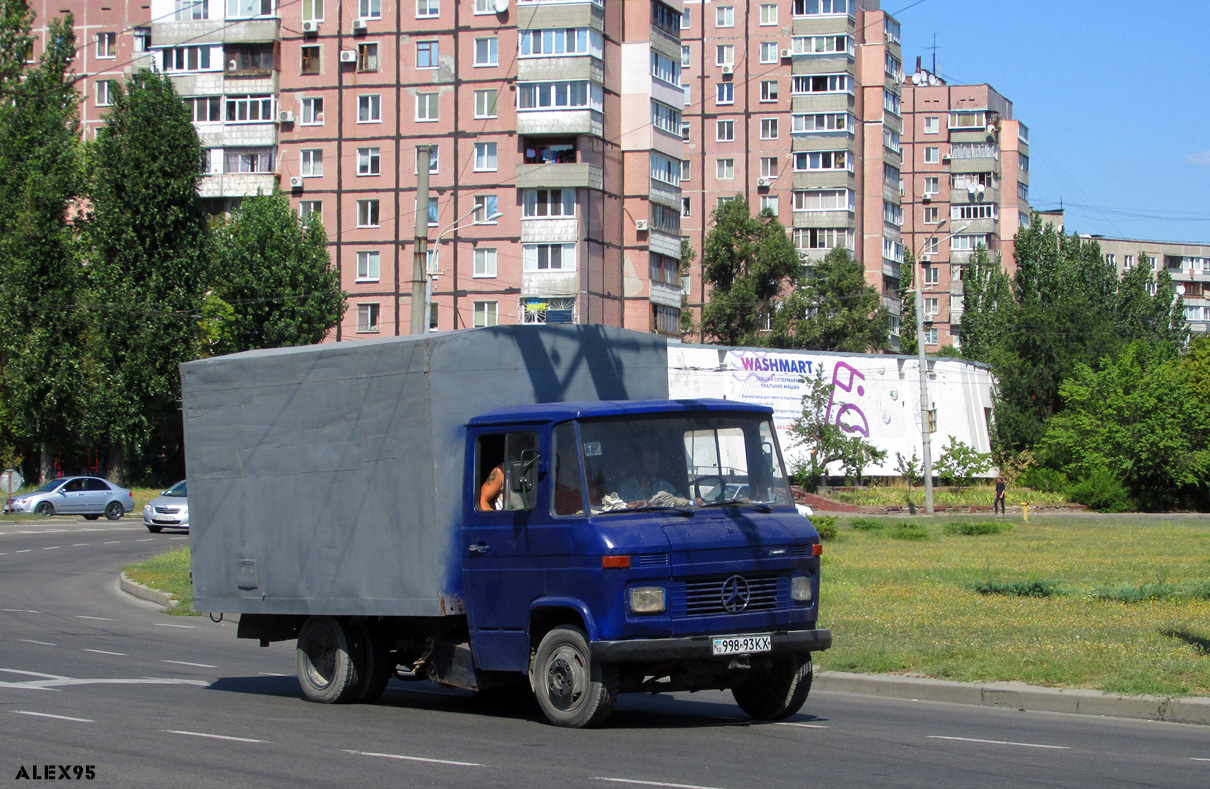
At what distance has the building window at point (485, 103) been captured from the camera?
67.6 m

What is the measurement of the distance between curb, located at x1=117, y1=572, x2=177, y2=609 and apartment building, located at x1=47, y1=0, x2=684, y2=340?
133 feet

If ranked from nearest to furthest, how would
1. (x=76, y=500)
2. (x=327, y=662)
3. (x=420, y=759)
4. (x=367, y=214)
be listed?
(x=420, y=759), (x=327, y=662), (x=76, y=500), (x=367, y=214)

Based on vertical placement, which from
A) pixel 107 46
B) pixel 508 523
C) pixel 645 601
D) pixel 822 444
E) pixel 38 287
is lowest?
pixel 645 601

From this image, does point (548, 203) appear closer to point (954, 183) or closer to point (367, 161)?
point (367, 161)

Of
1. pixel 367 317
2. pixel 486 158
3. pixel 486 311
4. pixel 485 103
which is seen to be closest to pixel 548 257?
pixel 486 311

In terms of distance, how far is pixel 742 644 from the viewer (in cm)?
978

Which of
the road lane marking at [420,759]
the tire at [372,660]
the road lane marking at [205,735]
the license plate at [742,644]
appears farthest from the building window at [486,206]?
the road lane marking at [420,759]

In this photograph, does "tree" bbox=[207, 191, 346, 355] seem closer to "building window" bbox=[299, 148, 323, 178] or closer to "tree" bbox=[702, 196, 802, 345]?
"building window" bbox=[299, 148, 323, 178]

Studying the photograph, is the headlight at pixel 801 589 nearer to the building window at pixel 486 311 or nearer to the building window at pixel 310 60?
the building window at pixel 486 311

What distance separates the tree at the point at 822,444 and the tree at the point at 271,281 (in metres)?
23.0

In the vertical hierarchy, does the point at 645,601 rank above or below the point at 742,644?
above

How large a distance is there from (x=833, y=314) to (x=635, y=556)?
76673 mm

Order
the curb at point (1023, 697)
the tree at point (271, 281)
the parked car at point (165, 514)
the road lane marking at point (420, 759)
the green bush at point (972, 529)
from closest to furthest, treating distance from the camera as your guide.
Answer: the road lane marking at point (420, 759) < the curb at point (1023, 697) < the green bush at point (972, 529) < the parked car at point (165, 514) < the tree at point (271, 281)

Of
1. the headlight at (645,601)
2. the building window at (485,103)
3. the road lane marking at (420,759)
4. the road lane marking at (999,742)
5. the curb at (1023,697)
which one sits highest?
the building window at (485,103)
